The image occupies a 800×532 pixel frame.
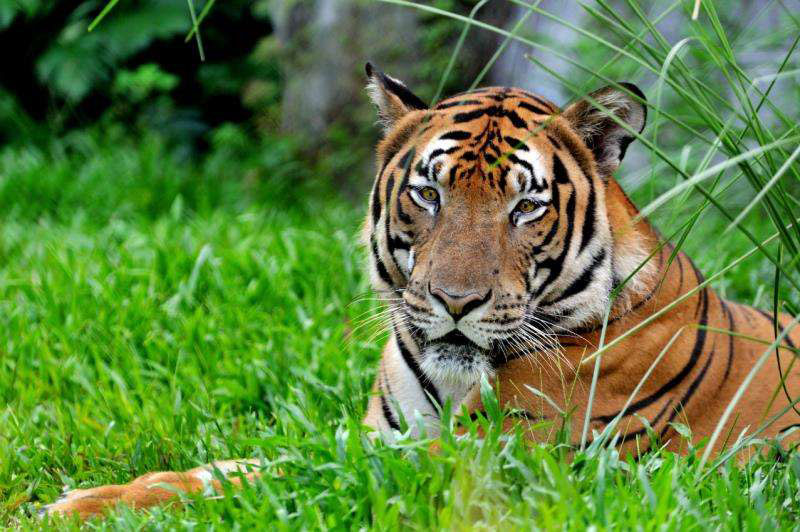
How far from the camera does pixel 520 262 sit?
2.82m

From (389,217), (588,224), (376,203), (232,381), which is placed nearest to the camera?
(588,224)

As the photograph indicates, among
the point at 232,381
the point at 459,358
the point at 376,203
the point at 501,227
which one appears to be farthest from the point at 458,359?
the point at 232,381

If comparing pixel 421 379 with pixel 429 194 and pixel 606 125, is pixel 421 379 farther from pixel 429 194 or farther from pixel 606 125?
pixel 606 125

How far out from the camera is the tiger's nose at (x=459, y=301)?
2693 millimetres

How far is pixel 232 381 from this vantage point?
3785 millimetres

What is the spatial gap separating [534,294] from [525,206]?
0.81 feet

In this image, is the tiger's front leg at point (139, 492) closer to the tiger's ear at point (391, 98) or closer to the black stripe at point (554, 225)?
the black stripe at point (554, 225)

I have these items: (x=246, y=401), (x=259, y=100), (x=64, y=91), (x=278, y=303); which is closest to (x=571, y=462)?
(x=246, y=401)

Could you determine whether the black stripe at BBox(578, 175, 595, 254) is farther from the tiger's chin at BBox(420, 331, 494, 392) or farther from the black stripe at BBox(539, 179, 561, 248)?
the tiger's chin at BBox(420, 331, 494, 392)

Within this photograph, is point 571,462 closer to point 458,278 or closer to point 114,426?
point 458,278

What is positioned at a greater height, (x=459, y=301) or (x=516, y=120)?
(x=516, y=120)

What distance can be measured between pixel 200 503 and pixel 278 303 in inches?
80.9

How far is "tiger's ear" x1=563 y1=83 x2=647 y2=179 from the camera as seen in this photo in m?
2.86

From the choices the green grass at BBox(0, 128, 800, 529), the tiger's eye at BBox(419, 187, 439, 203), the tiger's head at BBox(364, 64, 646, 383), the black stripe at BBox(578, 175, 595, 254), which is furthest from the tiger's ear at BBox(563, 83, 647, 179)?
the green grass at BBox(0, 128, 800, 529)
